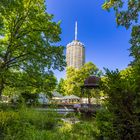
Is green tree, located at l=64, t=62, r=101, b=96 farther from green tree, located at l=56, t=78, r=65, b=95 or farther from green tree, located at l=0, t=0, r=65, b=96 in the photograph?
green tree, located at l=0, t=0, r=65, b=96

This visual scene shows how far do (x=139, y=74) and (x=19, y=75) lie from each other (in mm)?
26201

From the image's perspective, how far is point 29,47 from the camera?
32594 mm

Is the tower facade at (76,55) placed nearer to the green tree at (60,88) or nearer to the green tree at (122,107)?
the green tree at (60,88)

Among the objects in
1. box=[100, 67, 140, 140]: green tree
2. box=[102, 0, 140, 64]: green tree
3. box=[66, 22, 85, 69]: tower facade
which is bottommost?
box=[100, 67, 140, 140]: green tree

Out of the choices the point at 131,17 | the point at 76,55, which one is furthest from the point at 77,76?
the point at 76,55

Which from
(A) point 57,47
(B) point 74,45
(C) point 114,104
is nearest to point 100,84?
(C) point 114,104

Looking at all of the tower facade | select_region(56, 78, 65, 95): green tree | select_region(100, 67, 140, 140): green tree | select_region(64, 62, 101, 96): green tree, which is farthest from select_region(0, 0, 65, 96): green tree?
the tower facade

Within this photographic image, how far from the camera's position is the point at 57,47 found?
3247 cm

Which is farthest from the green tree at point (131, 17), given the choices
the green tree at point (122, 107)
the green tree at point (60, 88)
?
the green tree at point (60, 88)

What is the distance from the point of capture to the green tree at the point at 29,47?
32.0 metres

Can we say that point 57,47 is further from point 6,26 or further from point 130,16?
point 130,16

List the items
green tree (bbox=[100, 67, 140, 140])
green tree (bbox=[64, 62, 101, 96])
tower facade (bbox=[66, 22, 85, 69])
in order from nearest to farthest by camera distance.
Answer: green tree (bbox=[100, 67, 140, 140])
green tree (bbox=[64, 62, 101, 96])
tower facade (bbox=[66, 22, 85, 69])

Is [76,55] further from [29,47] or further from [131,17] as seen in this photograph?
[131,17]

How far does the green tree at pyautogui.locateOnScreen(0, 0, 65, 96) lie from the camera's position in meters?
32.0
